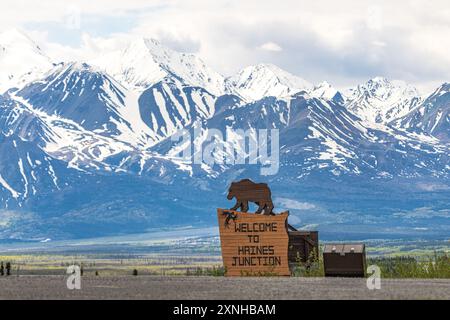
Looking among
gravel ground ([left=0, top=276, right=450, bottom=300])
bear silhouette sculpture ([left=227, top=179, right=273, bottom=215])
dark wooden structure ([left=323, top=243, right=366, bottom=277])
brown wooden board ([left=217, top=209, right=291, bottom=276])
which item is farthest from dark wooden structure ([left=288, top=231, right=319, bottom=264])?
gravel ground ([left=0, top=276, right=450, bottom=300])

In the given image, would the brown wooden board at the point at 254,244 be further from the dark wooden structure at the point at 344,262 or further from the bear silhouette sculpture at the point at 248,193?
the dark wooden structure at the point at 344,262

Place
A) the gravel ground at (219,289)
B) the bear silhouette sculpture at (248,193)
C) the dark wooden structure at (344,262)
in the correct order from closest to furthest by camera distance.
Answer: the gravel ground at (219,289), the dark wooden structure at (344,262), the bear silhouette sculpture at (248,193)

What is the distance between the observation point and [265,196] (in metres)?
51.8

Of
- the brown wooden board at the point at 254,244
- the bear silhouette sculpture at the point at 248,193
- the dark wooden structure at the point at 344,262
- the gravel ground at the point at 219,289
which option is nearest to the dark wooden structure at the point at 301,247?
the brown wooden board at the point at 254,244

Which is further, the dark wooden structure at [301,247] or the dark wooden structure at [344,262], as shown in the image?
the dark wooden structure at [301,247]

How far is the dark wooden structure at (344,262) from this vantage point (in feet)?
153

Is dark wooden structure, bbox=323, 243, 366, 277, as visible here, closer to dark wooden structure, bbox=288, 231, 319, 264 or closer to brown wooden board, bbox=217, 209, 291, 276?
brown wooden board, bbox=217, 209, 291, 276

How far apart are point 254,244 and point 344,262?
208 inches

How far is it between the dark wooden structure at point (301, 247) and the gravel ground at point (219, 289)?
7816mm

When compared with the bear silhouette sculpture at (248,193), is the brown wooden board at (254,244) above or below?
below

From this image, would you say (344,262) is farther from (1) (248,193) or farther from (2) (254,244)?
(1) (248,193)

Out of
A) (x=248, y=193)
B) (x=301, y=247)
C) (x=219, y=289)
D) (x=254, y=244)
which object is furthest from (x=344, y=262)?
(x=219, y=289)

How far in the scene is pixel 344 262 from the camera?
47.0 m

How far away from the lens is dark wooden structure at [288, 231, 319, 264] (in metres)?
52.3
